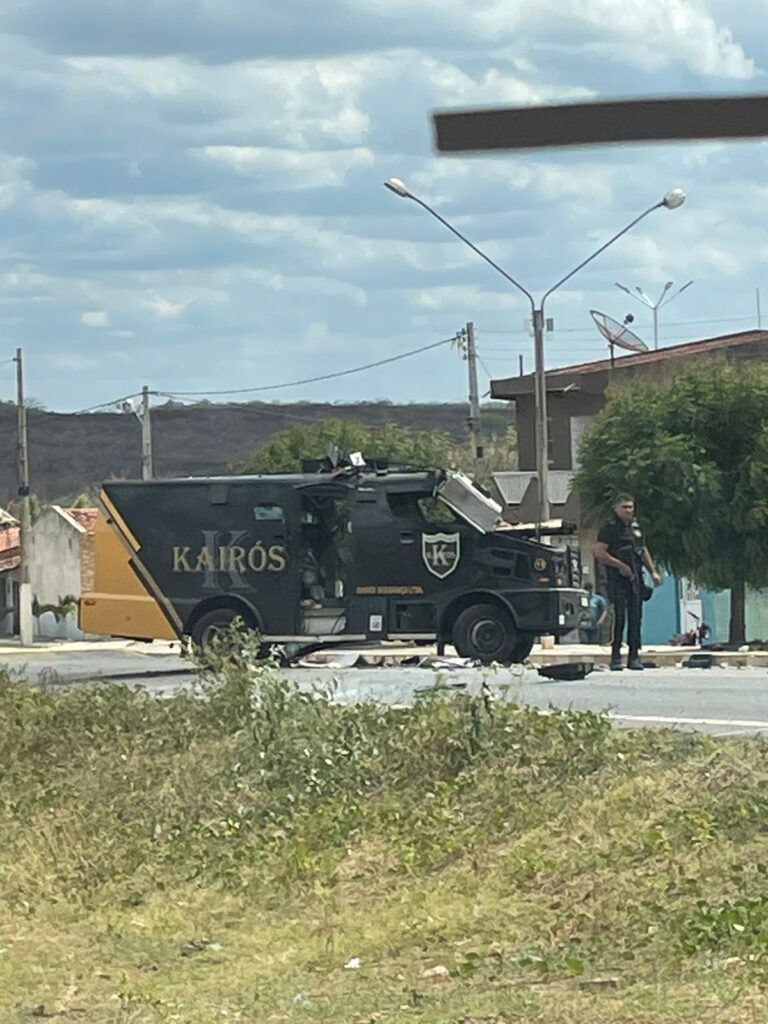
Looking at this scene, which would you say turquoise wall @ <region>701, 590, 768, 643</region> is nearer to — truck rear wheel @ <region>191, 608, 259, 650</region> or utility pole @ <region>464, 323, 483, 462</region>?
utility pole @ <region>464, 323, 483, 462</region>

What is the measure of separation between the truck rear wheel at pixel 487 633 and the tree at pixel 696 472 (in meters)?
11.2

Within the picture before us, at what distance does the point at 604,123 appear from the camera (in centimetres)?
452

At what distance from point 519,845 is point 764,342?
133ft

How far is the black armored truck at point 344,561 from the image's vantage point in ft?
66.0

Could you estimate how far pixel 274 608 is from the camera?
20609 millimetres

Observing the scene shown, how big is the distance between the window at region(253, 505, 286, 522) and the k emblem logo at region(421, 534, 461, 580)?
1596 mm

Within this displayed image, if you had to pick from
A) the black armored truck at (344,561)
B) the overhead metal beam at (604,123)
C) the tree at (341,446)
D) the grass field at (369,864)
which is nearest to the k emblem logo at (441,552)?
the black armored truck at (344,561)

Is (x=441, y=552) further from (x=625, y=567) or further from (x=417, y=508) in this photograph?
(x=625, y=567)

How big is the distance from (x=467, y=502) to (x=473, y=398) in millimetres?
32385

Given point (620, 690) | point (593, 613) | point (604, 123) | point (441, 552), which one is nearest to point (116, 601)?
point (441, 552)

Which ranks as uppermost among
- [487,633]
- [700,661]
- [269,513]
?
[269,513]

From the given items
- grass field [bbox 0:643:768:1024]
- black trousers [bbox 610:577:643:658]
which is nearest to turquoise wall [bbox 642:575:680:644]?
black trousers [bbox 610:577:643:658]

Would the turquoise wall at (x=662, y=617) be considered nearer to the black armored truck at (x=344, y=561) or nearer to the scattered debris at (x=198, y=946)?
the black armored truck at (x=344, y=561)

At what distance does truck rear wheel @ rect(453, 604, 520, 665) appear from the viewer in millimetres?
19938
